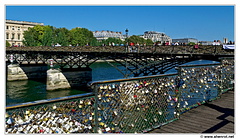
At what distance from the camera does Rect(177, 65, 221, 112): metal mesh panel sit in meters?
5.83

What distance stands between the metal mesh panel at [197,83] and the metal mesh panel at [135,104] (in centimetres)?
42

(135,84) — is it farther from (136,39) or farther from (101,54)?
(136,39)

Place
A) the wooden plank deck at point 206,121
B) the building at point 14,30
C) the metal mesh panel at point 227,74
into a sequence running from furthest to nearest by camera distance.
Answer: the building at point 14,30
the metal mesh panel at point 227,74
the wooden plank deck at point 206,121

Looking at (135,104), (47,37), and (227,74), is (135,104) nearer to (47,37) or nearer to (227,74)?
(227,74)

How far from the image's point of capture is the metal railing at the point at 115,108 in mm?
3285

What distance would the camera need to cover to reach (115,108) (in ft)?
14.5

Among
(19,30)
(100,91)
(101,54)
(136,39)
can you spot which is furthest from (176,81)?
(136,39)

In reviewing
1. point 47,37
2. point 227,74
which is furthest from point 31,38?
point 227,74

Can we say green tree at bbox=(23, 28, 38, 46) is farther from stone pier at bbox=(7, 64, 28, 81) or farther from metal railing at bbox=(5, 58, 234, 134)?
metal railing at bbox=(5, 58, 234, 134)

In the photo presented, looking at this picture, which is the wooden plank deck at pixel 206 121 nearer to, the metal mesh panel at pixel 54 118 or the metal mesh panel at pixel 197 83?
the metal mesh panel at pixel 197 83

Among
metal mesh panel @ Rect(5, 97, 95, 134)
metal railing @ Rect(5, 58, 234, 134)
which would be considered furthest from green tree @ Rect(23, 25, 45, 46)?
metal mesh panel @ Rect(5, 97, 95, 134)

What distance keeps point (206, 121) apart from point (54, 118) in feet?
10.6

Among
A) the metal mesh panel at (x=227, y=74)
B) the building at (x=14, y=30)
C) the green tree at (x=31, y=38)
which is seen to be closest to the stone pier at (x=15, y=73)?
the green tree at (x=31, y=38)

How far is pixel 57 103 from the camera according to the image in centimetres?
333
